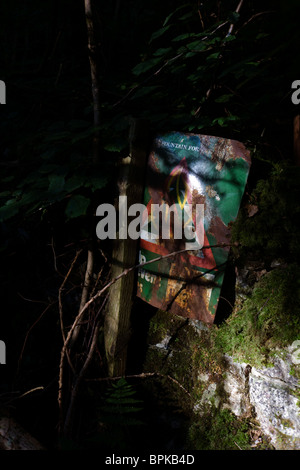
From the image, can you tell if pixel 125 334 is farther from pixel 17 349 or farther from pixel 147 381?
pixel 17 349

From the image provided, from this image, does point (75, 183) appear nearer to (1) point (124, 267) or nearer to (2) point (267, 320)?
(1) point (124, 267)

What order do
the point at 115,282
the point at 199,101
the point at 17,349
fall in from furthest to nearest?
the point at 17,349 < the point at 199,101 < the point at 115,282

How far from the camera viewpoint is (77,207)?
191 cm

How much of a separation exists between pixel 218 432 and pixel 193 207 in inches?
60.9

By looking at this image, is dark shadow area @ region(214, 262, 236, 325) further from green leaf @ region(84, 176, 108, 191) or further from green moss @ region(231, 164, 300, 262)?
green leaf @ region(84, 176, 108, 191)

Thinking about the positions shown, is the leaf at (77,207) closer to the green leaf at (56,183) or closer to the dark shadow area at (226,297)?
the green leaf at (56,183)

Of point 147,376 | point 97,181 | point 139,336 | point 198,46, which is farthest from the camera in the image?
point 139,336

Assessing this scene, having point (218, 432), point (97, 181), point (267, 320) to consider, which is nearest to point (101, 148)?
point (97, 181)

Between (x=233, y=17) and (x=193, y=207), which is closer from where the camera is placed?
(x=233, y=17)

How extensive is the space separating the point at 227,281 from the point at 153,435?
4.27 feet

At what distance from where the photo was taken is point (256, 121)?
227cm

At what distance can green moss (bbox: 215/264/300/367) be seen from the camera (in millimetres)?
1879

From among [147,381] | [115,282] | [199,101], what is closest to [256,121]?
[199,101]

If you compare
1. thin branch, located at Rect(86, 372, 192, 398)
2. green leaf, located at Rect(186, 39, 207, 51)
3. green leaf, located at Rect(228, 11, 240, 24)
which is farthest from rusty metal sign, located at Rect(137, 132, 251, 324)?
green leaf, located at Rect(228, 11, 240, 24)
